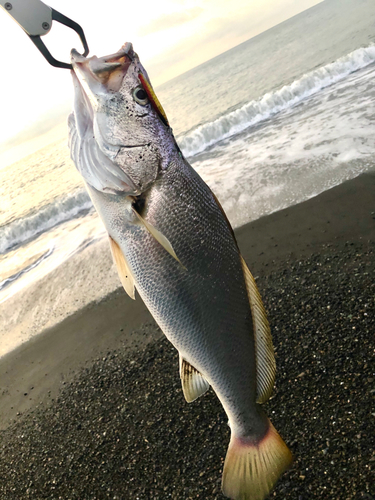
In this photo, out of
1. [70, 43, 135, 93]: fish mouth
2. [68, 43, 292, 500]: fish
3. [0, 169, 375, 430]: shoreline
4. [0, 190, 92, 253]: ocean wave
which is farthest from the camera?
[0, 190, 92, 253]: ocean wave

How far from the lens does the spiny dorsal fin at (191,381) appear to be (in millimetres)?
1899

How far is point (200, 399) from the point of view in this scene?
3.68m

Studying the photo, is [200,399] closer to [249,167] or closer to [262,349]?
[262,349]

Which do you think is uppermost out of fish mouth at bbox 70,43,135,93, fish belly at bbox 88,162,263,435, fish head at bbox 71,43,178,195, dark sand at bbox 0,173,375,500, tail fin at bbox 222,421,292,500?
fish mouth at bbox 70,43,135,93

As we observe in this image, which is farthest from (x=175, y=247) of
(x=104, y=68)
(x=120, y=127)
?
(x=104, y=68)

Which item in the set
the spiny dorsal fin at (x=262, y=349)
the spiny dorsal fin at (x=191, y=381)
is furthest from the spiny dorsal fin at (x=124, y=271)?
the spiny dorsal fin at (x=262, y=349)

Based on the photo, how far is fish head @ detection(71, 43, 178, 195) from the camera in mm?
1643

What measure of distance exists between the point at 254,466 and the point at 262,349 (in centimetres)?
64

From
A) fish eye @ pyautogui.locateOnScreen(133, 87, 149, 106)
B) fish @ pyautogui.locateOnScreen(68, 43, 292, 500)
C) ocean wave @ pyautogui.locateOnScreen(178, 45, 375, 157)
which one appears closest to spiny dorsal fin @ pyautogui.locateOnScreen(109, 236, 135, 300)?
fish @ pyautogui.locateOnScreen(68, 43, 292, 500)

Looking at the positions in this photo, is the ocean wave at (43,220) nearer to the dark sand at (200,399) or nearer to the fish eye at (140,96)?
the dark sand at (200,399)

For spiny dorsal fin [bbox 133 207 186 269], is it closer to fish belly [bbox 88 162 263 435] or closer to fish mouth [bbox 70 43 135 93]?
fish belly [bbox 88 162 263 435]

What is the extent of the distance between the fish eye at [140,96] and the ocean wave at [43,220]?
11808 millimetres

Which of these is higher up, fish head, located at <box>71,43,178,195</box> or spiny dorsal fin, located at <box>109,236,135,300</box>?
fish head, located at <box>71,43,178,195</box>

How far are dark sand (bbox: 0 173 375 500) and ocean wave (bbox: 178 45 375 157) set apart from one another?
1062 cm
